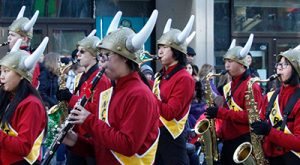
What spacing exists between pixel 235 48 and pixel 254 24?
7353 millimetres

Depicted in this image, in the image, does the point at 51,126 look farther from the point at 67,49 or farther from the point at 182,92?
the point at 67,49

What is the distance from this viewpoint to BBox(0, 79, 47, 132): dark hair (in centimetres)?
548

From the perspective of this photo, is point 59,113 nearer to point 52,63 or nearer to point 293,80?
point 52,63

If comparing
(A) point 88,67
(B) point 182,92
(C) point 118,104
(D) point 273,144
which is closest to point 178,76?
(B) point 182,92

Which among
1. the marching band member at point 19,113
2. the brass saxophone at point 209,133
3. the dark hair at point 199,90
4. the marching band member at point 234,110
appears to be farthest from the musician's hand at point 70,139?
the dark hair at point 199,90

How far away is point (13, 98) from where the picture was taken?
5543 mm

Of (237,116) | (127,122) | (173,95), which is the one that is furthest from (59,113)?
(127,122)

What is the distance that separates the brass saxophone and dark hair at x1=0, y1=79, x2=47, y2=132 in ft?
13.1

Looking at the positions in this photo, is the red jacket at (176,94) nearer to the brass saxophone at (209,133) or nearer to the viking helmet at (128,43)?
the brass saxophone at (209,133)

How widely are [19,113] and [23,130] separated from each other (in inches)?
6.5

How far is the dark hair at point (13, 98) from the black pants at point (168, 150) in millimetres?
2640

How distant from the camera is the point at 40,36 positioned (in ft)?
44.7

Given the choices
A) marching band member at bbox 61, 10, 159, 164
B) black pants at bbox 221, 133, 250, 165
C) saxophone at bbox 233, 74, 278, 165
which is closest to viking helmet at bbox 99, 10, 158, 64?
marching band member at bbox 61, 10, 159, 164

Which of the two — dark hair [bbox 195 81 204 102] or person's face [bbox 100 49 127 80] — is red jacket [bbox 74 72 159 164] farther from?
dark hair [bbox 195 81 204 102]
